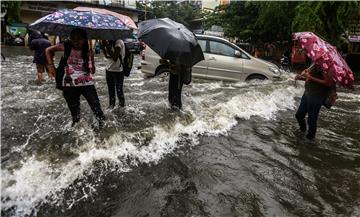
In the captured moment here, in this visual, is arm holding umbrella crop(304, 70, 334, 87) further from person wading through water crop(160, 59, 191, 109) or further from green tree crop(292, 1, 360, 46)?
green tree crop(292, 1, 360, 46)

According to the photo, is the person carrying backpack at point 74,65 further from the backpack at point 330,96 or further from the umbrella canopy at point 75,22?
the backpack at point 330,96

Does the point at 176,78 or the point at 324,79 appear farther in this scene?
the point at 176,78

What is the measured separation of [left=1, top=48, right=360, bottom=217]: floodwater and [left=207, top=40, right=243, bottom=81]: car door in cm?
339

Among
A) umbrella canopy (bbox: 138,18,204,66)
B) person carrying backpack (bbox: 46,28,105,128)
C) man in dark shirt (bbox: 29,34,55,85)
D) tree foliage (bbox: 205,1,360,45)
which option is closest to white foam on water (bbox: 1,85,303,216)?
person carrying backpack (bbox: 46,28,105,128)

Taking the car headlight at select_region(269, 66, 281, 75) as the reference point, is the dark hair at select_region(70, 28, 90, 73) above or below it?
above

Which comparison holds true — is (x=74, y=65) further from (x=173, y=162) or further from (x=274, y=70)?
(x=274, y=70)

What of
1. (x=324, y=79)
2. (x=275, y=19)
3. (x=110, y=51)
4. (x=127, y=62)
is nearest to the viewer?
(x=324, y=79)

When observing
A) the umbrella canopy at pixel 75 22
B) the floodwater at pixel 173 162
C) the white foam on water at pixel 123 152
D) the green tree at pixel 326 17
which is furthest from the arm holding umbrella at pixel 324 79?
the green tree at pixel 326 17

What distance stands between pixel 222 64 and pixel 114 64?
228 inches

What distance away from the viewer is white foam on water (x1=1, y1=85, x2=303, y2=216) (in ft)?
13.2

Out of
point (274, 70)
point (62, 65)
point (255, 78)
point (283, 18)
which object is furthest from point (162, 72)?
point (283, 18)

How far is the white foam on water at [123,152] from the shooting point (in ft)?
13.2

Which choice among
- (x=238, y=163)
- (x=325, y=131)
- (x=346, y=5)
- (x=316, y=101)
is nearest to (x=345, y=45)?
(x=346, y=5)

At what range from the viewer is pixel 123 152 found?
5.38m
